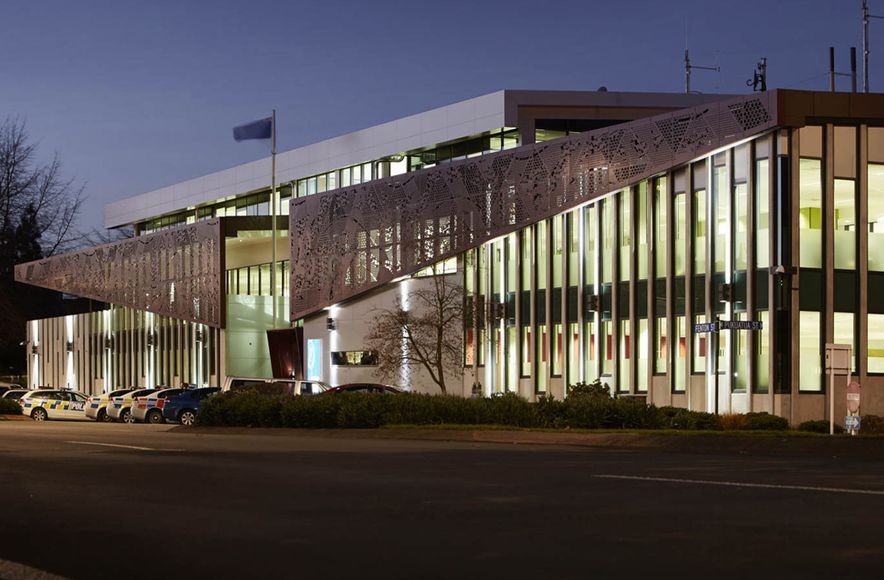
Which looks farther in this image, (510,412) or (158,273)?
(158,273)

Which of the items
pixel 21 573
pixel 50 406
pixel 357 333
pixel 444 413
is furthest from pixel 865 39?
pixel 21 573

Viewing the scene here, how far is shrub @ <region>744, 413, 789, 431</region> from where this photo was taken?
3144cm

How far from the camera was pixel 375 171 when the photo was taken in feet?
224

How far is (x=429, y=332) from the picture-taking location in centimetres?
5053

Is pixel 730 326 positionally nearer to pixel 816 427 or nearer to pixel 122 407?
pixel 816 427

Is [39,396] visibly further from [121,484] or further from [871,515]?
[871,515]

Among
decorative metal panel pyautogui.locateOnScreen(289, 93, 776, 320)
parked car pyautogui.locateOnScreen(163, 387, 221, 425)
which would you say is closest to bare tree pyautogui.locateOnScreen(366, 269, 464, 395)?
decorative metal panel pyautogui.locateOnScreen(289, 93, 776, 320)

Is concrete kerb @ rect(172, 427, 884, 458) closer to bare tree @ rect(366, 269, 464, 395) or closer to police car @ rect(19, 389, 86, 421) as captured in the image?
bare tree @ rect(366, 269, 464, 395)

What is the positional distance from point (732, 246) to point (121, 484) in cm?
2722

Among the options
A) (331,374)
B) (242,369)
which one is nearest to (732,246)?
(331,374)

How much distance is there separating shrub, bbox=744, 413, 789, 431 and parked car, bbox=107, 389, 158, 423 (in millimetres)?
26673

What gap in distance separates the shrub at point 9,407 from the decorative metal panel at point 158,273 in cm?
1574

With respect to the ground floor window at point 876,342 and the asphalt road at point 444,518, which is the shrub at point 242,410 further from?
the asphalt road at point 444,518

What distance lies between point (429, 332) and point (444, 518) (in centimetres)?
3918
